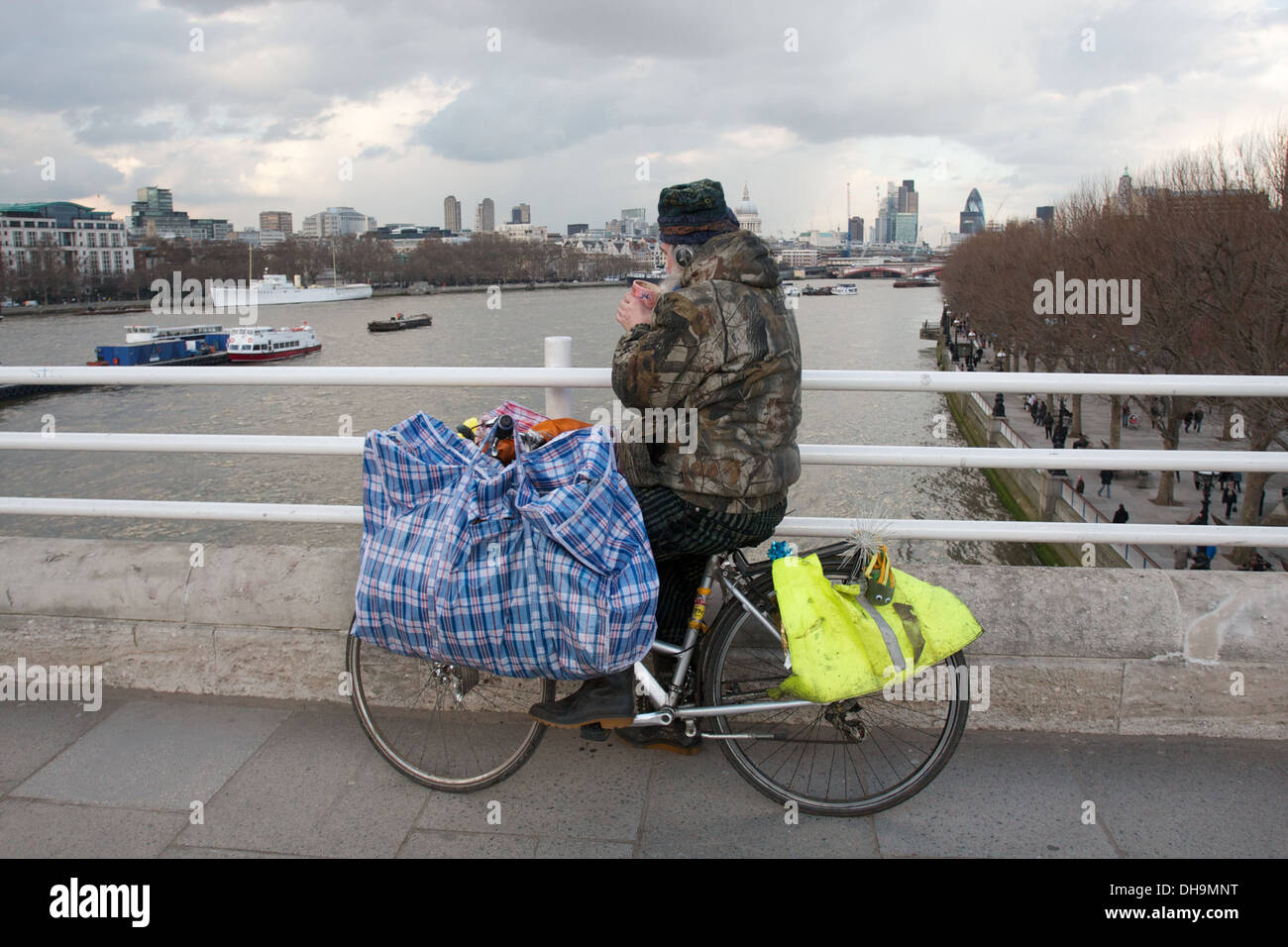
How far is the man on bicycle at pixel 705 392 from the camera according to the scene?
8.17 ft

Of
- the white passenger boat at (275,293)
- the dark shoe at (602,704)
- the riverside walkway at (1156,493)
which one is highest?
the white passenger boat at (275,293)

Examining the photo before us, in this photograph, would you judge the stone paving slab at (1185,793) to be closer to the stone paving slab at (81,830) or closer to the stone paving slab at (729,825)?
the stone paving slab at (729,825)

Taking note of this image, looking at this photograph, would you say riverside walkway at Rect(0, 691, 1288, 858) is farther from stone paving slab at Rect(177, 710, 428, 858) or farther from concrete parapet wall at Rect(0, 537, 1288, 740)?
concrete parapet wall at Rect(0, 537, 1288, 740)

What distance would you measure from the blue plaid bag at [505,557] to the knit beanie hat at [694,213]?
62 centimetres

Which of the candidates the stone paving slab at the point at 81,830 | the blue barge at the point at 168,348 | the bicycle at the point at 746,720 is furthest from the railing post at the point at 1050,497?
the blue barge at the point at 168,348

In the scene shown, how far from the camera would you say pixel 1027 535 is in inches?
135

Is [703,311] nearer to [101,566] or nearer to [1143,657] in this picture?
[1143,657]

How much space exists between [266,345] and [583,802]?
54.4 metres

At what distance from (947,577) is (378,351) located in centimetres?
5778

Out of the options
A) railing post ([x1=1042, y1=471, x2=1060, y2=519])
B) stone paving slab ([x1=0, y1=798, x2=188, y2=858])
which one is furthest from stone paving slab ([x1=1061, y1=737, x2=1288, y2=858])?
railing post ([x1=1042, y1=471, x2=1060, y2=519])

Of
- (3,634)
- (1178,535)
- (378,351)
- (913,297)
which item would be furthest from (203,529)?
(913,297)

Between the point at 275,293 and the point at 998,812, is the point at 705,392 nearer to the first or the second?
the point at 998,812

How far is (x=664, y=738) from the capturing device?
3004 mm

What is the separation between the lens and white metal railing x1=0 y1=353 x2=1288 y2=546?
10.7 feet
